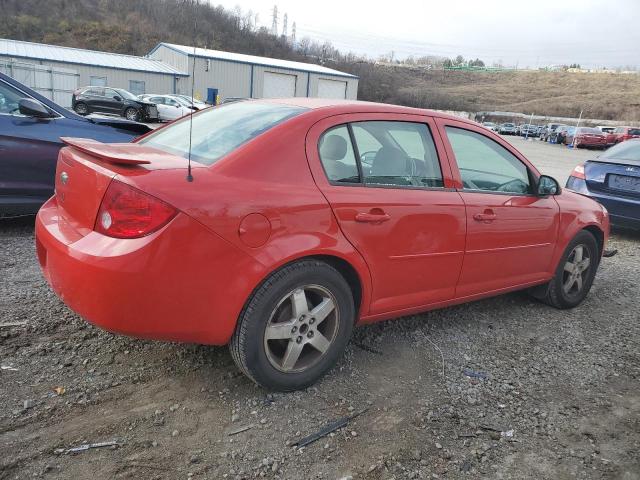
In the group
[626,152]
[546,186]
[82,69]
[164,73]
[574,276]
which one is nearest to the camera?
[546,186]

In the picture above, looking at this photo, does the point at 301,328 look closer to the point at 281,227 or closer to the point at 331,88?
the point at 281,227

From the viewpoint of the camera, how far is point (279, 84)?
147 feet

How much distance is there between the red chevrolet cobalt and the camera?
7.61 ft

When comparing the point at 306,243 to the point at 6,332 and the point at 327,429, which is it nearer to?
the point at 327,429

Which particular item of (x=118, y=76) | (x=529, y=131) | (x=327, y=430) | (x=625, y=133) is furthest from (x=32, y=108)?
(x=529, y=131)

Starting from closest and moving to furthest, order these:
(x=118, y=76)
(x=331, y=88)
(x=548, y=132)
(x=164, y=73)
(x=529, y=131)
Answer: (x=118, y=76), (x=164, y=73), (x=548, y=132), (x=331, y=88), (x=529, y=131)

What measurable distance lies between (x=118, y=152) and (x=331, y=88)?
46.9 meters

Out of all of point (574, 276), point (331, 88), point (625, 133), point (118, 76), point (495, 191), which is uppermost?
point (331, 88)

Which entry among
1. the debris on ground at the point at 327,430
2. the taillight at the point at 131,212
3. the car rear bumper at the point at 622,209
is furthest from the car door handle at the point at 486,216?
the car rear bumper at the point at 622,209

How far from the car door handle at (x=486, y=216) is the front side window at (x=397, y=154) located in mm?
354

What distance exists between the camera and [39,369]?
2.84 meters

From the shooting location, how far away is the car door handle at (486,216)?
3.41 m

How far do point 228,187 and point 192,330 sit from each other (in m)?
0.70

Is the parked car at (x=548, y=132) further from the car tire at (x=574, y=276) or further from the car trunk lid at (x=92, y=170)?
the car trunk lid at (x=92, y=170)
